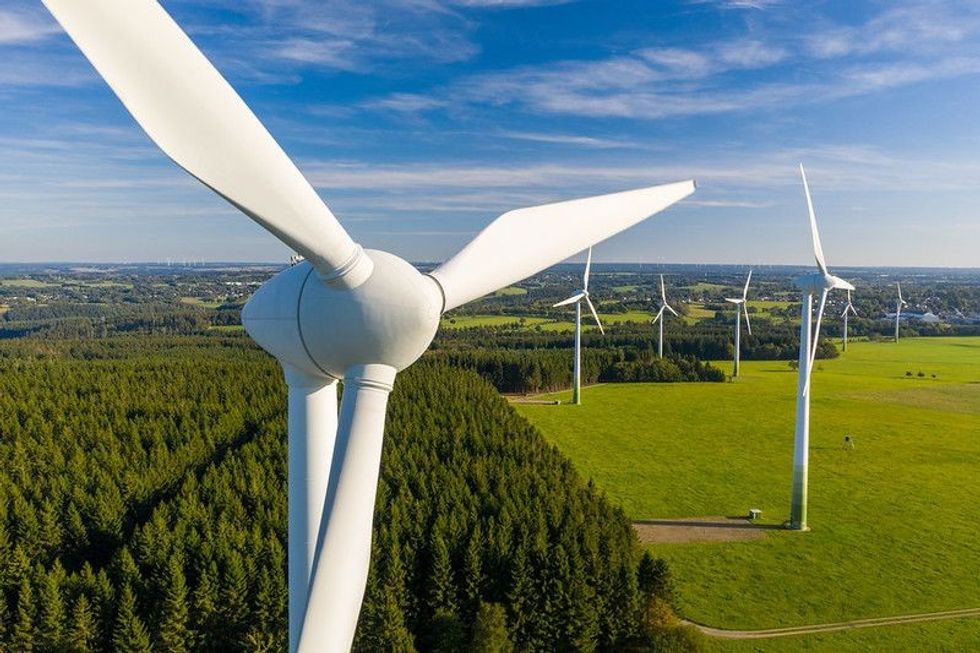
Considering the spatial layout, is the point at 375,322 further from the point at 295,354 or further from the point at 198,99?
the point at 198,99

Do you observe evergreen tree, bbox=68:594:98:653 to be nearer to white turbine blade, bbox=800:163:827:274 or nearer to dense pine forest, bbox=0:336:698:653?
dense pine forest, bbox=0:336:698:653

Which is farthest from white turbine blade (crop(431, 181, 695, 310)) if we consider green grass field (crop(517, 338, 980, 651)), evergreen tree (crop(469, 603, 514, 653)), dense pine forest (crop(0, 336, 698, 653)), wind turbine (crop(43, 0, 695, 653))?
green grass field (crop(517, 338, 980, 651))

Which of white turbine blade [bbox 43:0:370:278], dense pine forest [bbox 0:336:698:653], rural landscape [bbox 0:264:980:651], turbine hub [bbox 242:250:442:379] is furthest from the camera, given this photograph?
rural landscape [bbox 0:264:980:651]

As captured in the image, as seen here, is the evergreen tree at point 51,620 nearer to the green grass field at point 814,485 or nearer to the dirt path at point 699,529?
the green grass field at point 814,485

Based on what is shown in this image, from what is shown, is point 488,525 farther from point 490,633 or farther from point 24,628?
point 24,628

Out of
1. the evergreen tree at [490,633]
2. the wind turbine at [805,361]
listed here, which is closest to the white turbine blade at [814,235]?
the wind turbine at [805,361]
